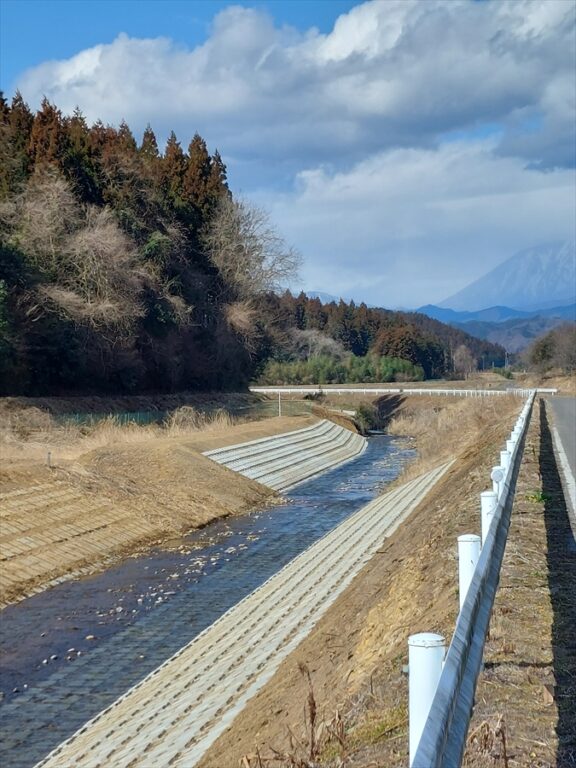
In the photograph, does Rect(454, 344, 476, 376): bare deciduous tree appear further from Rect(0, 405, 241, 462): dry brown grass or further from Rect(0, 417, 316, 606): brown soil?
Rect(0, 417, 316, 606): brown soil

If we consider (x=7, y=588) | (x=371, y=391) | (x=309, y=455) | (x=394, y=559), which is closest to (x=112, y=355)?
(x=309, y=455)

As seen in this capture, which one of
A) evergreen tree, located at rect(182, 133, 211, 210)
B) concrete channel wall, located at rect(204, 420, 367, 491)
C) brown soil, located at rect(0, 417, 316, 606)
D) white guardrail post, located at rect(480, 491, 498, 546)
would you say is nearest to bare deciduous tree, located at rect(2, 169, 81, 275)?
brown soil, located at rect(0, 417, 316, 606)

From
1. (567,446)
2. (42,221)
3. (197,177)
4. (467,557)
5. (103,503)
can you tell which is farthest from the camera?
(197,177)

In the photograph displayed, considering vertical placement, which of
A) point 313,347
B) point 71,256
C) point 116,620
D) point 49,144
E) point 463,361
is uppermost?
point 49,144

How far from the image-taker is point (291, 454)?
39.8 metres

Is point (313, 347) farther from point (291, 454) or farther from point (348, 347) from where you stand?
point (291, 454)

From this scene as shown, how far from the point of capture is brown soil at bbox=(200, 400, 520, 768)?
5324mm

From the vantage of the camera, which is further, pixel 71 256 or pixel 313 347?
pixel 313 347

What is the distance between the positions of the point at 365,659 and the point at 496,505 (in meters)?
1.94

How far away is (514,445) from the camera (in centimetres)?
1391

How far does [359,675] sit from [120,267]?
3582 centimetres

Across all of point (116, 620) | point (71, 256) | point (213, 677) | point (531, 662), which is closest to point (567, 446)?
point (116, 620)

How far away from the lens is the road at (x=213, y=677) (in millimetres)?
8508

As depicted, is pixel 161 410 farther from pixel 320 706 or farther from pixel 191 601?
pixel 320 706
